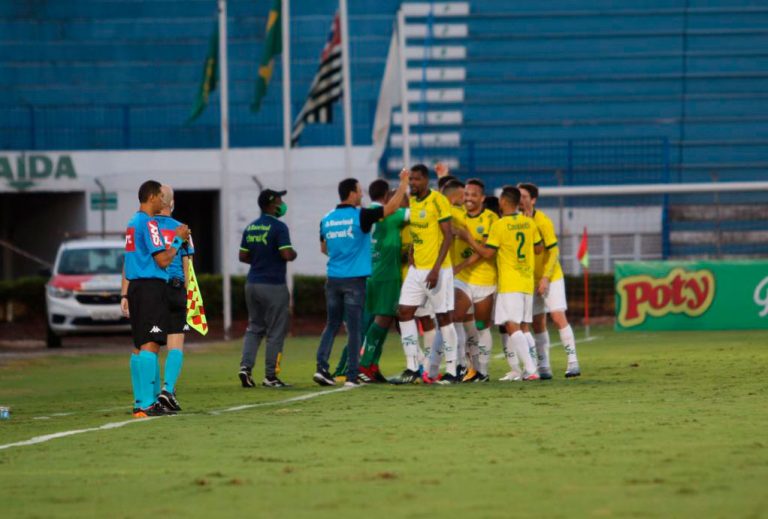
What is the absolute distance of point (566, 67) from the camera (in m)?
37.2

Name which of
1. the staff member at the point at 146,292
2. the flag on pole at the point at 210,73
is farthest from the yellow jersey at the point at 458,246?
the flag on pole at the point at 210,73

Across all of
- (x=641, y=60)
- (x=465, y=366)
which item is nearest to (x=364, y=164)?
(x=641, y=60)

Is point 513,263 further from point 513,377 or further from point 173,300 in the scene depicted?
point 173,300

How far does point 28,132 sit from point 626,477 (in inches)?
1135

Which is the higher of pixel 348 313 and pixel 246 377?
pixel 348 313

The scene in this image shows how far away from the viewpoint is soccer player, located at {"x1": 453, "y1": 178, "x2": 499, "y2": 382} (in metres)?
15.4

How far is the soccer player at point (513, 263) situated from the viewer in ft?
49.6

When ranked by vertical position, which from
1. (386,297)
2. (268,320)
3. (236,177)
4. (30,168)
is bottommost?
(268,320)

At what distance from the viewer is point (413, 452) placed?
8.89m

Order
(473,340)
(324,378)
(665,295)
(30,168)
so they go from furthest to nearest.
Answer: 1. (30,168)
2. (665,295)
3. (473,340)
4. (324,378)

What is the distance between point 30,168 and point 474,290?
65.1 feet

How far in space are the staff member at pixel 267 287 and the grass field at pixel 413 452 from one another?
47 centimetres

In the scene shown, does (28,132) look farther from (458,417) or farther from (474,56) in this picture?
(458,417)

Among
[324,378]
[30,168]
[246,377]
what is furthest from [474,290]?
[30,168]
